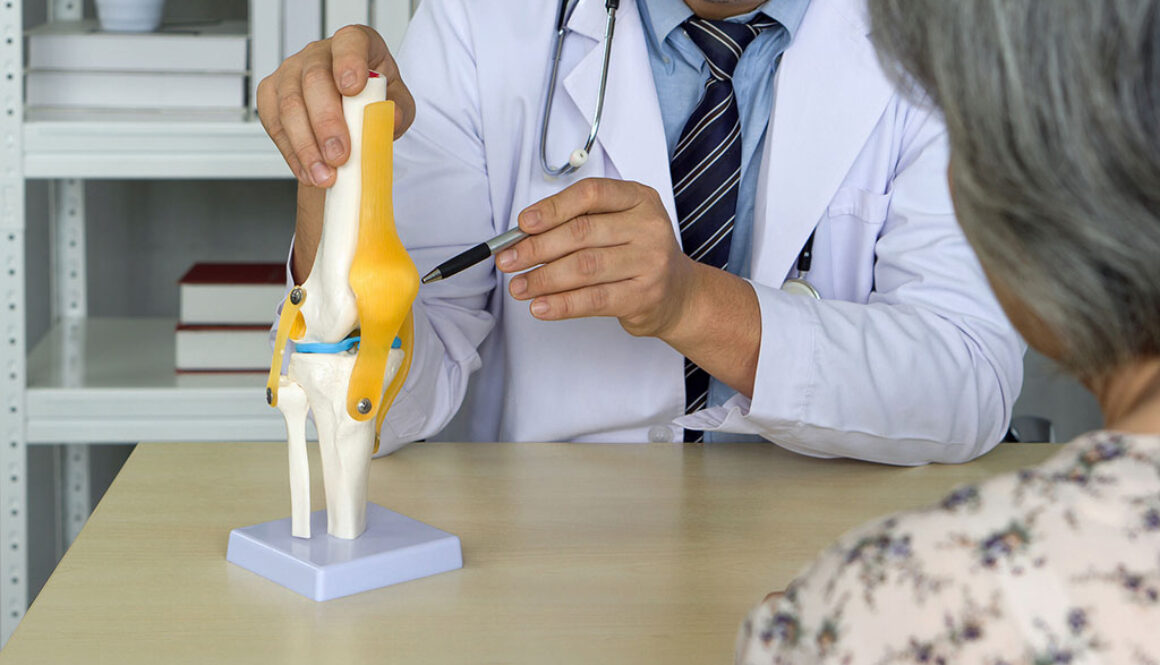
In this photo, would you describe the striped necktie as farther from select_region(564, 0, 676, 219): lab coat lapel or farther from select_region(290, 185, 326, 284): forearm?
select_region(290, 185, 326, 284): forearm

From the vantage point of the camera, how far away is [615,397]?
4.21 feet

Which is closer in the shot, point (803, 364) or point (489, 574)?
point (489, 574)

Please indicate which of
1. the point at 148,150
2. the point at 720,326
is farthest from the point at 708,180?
the point at 148,150

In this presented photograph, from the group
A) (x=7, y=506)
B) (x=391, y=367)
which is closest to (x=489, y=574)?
(x=391, y=367)

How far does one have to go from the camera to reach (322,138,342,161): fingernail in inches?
32.6

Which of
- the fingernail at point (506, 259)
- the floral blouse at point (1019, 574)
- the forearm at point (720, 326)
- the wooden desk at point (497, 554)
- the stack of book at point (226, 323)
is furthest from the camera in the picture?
the stack of book at point (226, 323)

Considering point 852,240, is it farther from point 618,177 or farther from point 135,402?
point 135,402

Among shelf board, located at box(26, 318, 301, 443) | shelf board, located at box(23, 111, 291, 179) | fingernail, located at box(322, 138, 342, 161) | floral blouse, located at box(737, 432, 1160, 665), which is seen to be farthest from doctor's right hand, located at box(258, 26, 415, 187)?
shelf board, located at box(26, 318, 301, 443)

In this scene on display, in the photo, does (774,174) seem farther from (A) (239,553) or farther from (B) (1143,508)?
(B) (1143,508)

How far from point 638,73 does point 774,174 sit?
0.59 ft

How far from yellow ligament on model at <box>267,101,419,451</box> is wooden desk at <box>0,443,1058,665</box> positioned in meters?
0.14

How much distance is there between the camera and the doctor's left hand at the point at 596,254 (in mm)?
967

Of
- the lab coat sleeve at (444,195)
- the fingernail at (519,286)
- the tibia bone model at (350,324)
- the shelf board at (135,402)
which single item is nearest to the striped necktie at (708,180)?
the lab coat sleeve at (444,195)

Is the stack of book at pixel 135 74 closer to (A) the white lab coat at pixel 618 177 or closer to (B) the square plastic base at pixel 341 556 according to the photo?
(A) the white lab coat at pixel 618 177
